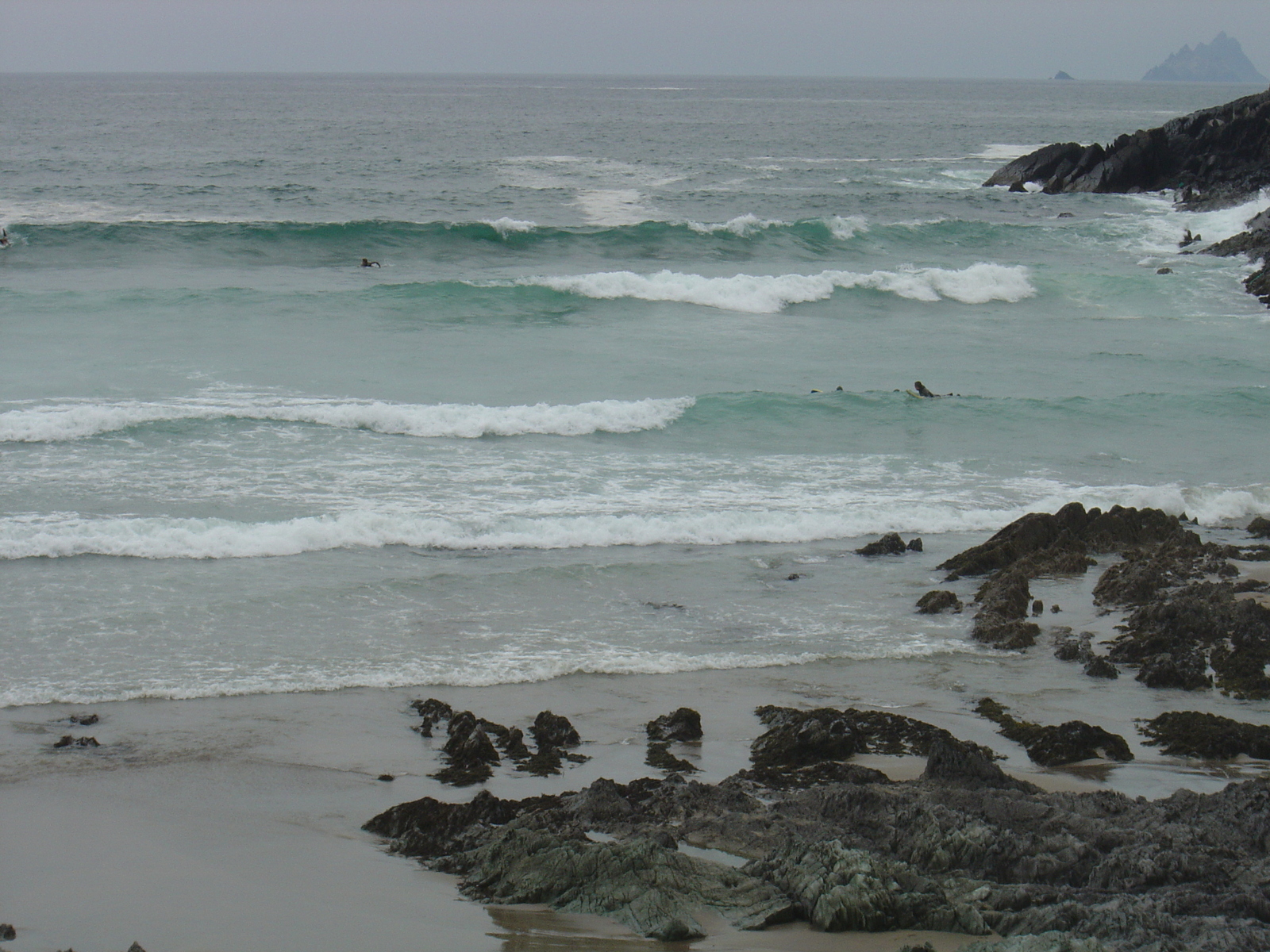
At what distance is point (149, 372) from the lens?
20.0m

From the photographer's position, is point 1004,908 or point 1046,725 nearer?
point 1004,908

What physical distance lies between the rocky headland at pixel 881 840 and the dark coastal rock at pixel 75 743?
2.22 m

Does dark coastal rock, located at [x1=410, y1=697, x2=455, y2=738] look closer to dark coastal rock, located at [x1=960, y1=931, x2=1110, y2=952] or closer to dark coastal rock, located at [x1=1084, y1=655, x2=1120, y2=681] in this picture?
dark coastal rock, located at [x1=960, y1=931, x2=1110, y2=952]

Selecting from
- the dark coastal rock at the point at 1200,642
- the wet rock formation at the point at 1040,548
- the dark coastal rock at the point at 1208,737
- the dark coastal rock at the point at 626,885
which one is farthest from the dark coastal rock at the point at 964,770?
the wet rock formation at the point at 1040,548

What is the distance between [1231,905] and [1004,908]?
0.92m

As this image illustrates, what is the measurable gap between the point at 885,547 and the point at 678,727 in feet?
17.4

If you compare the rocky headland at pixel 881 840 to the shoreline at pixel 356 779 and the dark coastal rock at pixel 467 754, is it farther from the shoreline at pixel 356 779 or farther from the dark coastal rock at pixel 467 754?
the shoreline at pixel 356 779

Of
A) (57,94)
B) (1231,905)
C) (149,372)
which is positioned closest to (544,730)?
(1231,905)

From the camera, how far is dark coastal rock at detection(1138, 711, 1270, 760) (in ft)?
25.5

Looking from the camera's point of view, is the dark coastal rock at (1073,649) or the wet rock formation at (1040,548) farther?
the wet rock formation at (1040,548)

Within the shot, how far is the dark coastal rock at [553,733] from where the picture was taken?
26.0 ft

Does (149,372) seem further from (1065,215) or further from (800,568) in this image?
(1065,215)

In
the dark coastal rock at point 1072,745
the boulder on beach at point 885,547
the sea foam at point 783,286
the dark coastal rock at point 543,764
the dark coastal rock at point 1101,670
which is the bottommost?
the dark coastal rock at point 543,764

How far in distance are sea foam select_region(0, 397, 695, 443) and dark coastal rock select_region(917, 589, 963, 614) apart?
744 cm
